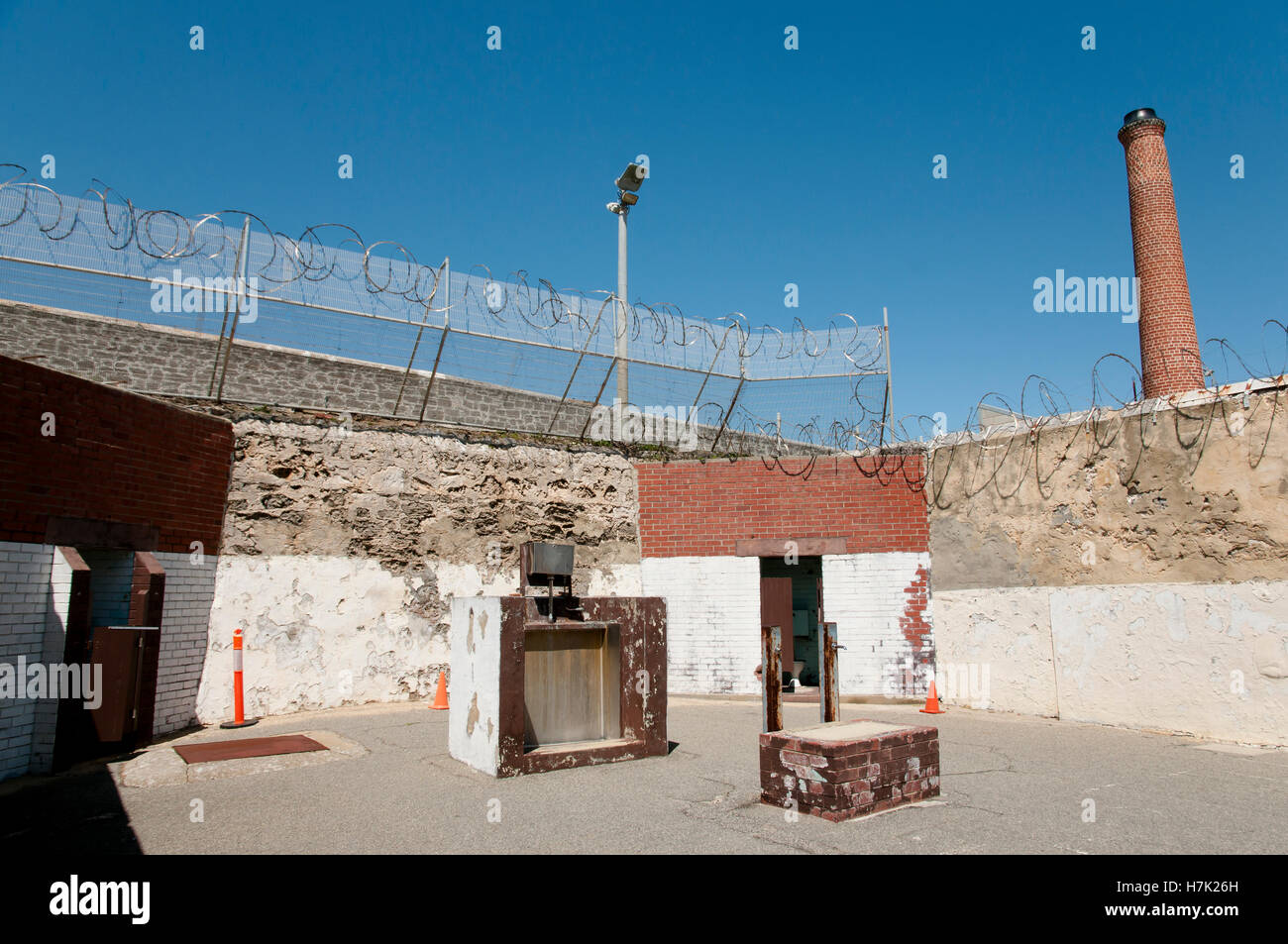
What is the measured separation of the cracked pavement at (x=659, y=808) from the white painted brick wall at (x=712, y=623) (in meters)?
3.95

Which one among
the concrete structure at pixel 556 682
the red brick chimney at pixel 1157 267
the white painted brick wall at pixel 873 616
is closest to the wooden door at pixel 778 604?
the white painted brick wall at pixel 873 616

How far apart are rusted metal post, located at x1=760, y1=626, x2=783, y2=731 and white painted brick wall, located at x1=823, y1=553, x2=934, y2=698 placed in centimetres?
564

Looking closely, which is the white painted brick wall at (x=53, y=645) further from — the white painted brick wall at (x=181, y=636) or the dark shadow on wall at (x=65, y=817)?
the white painted brick wall at (x=181, y=636)

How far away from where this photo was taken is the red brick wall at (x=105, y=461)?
6.70 m

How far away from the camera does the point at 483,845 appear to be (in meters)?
4.91

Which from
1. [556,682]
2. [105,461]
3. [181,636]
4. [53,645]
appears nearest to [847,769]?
[556,682]

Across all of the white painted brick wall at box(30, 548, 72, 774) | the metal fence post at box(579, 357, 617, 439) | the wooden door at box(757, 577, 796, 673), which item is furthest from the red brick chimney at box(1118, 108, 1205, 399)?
the white painted brick wall at box(30, 548, 72, 774)

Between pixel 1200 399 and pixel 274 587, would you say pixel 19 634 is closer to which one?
pixel 274 587

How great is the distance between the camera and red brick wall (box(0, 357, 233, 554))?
670cm

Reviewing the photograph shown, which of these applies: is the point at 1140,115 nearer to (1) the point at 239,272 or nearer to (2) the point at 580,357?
(2) the point at 580,357

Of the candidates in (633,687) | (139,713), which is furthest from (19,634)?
(633,687)

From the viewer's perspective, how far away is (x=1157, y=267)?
18.9 metres
